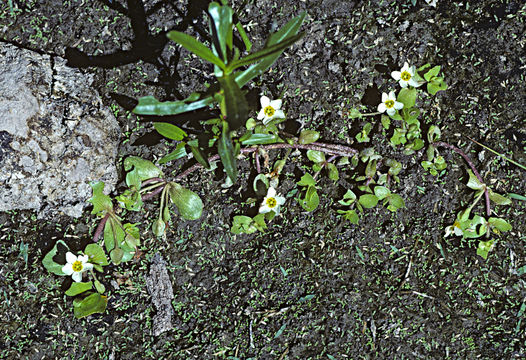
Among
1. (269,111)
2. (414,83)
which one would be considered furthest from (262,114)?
(414,83)

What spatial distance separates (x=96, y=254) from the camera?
2.31 m

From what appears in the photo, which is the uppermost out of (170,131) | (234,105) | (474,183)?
(234,105)

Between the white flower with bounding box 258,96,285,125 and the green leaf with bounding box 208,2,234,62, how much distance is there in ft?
1.98

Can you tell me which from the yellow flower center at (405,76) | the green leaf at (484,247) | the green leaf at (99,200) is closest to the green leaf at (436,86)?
the yellow flower center at (405,76)

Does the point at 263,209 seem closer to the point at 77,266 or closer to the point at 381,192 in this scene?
the point at 381,192

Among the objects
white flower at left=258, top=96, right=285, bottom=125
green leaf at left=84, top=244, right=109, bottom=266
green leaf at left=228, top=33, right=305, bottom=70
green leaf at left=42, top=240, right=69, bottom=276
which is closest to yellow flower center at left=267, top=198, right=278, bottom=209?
white flower at left=258, top=96, right=285, bottom=125

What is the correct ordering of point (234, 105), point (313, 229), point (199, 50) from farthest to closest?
point (313, 229) → point (199, 50) → point (234, 105)

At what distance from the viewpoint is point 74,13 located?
7.75 ft

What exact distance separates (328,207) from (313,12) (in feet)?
3.32

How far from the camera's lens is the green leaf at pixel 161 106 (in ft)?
5.74

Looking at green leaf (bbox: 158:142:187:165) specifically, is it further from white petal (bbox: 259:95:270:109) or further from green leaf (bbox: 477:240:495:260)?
green leaf (bbox: 477:240:495:260)

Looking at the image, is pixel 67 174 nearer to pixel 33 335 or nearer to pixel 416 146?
pixel 33 335

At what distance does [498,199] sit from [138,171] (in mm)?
1823

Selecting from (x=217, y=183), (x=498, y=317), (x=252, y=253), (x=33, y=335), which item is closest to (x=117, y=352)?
(x=33, y=335)
